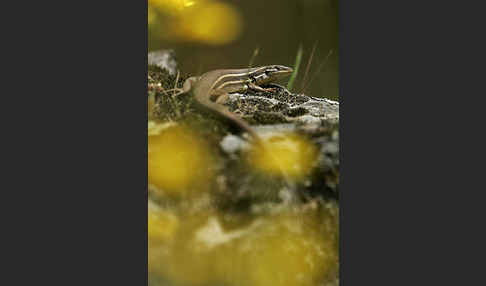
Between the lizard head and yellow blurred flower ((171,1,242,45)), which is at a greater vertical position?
yellow blurred flower ((171,1,242,45))

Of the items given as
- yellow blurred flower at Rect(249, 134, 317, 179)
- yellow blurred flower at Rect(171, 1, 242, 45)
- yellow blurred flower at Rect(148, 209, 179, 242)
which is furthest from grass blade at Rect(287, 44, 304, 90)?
yellow blurred flower at Rect(148, 209, 179, 242)

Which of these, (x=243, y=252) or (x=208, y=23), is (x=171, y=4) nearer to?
(x=208, y=23)

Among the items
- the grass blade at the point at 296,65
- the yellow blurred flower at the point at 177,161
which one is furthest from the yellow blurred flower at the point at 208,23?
the yellow blurred flower at the point at 177,161

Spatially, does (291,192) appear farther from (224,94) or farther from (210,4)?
(210,4)

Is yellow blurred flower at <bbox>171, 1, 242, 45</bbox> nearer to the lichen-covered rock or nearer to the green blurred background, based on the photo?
the green blurred background

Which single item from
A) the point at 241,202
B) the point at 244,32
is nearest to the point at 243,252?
the point at 241,202

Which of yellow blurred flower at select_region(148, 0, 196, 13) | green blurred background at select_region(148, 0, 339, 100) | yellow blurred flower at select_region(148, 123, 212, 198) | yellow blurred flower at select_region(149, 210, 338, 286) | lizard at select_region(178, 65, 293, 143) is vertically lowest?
yellow blurred flower at select_region(149, 210, 338, 286)
